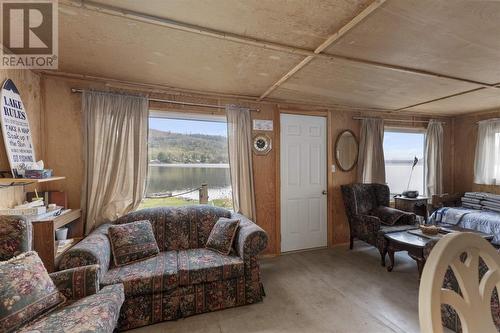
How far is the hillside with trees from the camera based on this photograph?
3.02m

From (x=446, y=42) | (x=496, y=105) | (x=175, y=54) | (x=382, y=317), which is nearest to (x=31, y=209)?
(x=175, y=54)

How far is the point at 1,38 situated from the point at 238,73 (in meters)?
1.90

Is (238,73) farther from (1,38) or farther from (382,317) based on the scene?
(382,317)

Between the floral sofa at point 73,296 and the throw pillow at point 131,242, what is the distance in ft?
1.54

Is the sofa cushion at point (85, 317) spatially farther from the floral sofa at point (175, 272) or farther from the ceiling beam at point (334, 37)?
the ceiling beam at point (334, 37)

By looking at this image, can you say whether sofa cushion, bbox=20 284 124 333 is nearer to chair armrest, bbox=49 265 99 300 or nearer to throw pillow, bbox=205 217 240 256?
chair armrest, bbox=49 265 99 300

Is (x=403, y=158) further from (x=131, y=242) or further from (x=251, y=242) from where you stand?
(x=131, y=242)

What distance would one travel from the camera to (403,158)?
4539 mm

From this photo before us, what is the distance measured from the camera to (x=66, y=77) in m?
2.54

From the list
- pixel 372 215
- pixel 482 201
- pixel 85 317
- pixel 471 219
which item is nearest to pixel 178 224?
pixel 85 317

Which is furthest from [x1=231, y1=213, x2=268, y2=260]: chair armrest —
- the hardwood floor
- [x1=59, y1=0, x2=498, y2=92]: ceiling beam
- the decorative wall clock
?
[x1=59, y1=0, x2=498, y2=92]: ceiling beam

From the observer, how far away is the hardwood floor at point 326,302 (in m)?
1.95

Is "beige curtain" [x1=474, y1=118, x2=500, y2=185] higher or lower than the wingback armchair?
higher

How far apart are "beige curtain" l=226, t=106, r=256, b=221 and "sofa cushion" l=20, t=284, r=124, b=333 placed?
1837 mm
